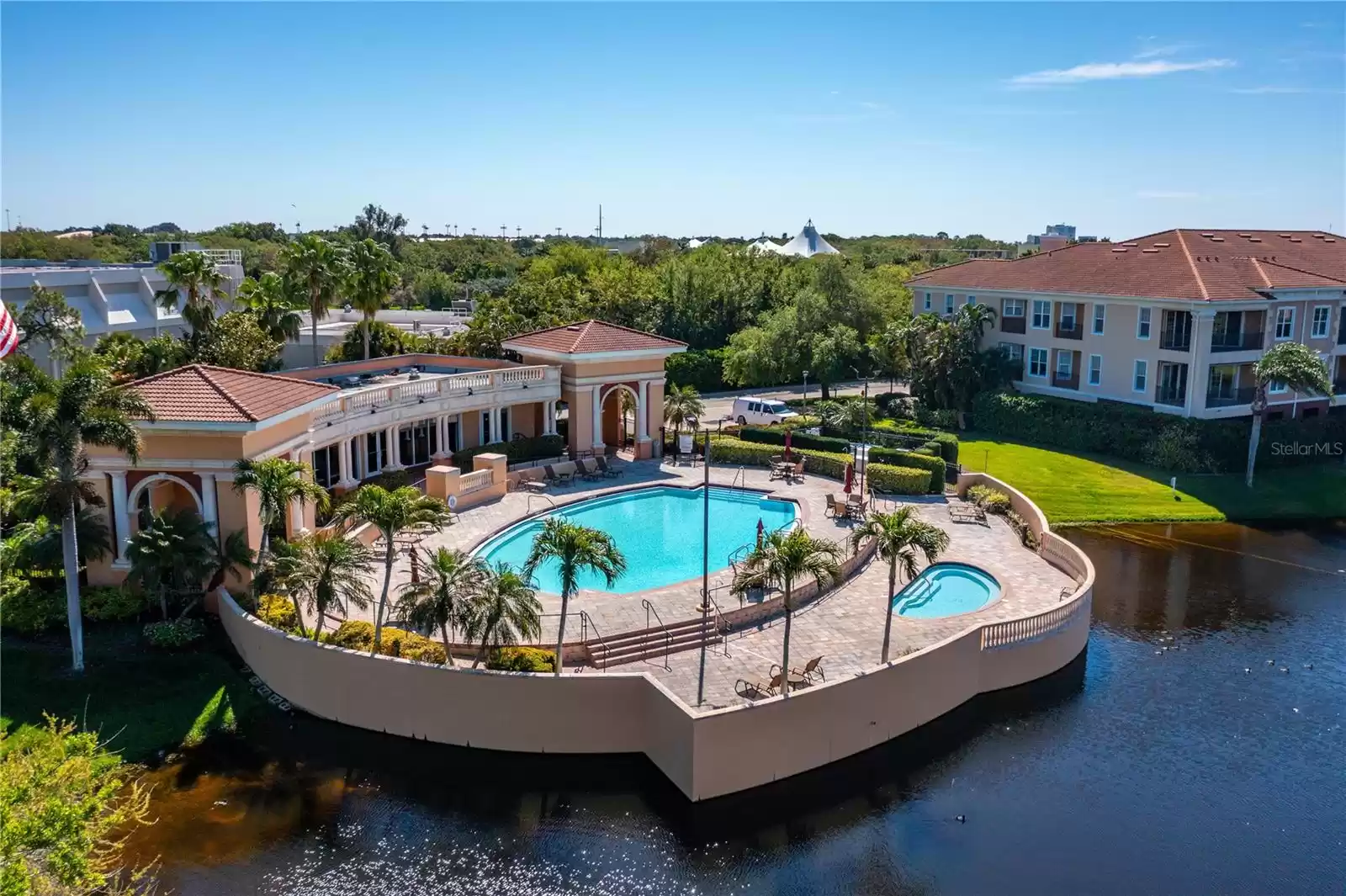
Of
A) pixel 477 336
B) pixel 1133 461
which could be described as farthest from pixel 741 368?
pixel 1133 461

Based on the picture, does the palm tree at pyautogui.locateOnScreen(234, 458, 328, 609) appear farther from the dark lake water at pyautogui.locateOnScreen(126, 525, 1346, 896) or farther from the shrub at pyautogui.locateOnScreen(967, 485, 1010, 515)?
the shrub at pyautogui.locateOnScreen(967, 485, 1010, 515)

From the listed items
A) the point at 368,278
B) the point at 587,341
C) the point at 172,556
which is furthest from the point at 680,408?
the point at 172,556

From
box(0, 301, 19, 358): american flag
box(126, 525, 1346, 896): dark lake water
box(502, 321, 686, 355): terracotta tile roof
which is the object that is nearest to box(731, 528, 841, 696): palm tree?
box(126, 525, 1346, 896): dark lake water

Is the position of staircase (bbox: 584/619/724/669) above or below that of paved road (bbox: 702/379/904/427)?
below

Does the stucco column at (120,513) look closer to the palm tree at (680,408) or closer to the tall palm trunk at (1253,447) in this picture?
the palm tree at (680,408)

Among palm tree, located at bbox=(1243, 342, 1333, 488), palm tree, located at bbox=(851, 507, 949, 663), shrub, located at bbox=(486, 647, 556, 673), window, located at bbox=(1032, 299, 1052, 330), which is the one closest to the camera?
shrub, located at bbox=(486, 647, 556, 673)

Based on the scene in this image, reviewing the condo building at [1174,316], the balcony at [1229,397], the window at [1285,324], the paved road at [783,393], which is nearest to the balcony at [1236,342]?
the condo building at [1174,316]

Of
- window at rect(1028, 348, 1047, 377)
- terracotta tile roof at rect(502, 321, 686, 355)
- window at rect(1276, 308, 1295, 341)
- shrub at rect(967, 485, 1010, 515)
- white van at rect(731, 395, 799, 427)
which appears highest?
window at rect(1276, 308, 1295, 341)
